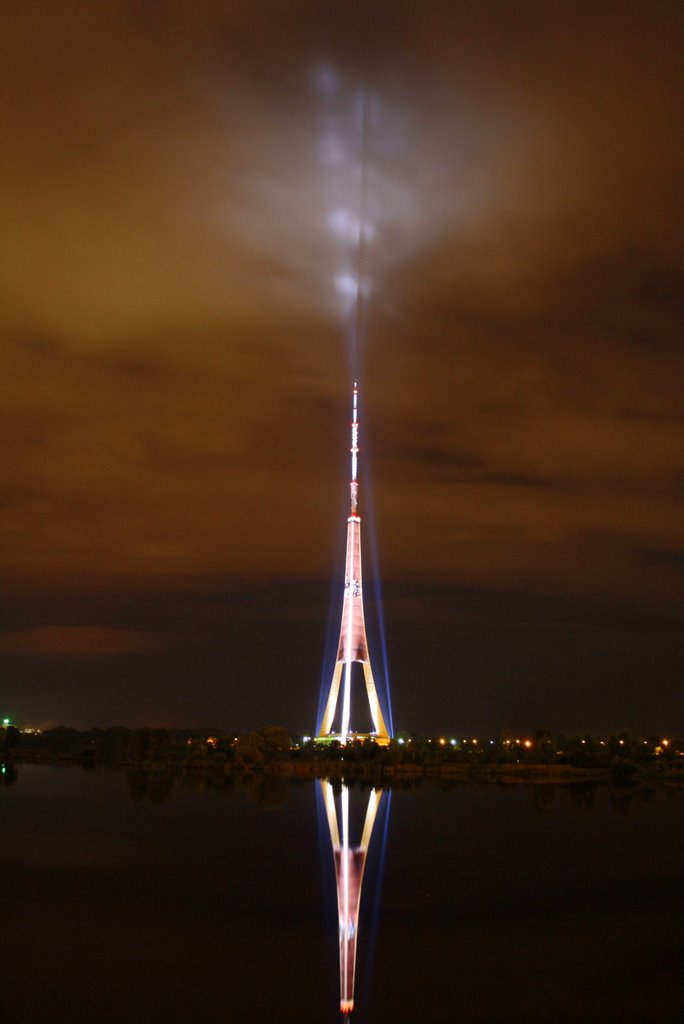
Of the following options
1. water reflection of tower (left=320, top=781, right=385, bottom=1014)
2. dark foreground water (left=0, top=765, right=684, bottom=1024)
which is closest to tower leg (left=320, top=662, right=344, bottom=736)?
water reflection of tower (left=320, top=781, right=385, bottom=1014)

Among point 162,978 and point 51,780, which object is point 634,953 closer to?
point 162,978

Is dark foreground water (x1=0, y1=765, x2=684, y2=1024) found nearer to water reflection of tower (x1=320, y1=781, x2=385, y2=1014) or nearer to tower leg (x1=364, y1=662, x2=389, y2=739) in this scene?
water reflection of tower (x1=320, y1=781, x2=385, y2=1014)

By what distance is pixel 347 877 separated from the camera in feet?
62.5

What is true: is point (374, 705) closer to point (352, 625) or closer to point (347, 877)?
point (352, 625)

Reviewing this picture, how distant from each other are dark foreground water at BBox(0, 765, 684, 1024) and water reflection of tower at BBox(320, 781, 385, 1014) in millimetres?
141

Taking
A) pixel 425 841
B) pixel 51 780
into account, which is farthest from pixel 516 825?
pixel 51 780

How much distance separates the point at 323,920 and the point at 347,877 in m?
3.84

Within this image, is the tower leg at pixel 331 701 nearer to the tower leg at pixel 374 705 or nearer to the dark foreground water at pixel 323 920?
the tower leg at pixel 374 705

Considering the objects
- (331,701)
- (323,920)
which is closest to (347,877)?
(323,920)

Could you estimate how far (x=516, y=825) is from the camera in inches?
1107

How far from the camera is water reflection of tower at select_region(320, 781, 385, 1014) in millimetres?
12312

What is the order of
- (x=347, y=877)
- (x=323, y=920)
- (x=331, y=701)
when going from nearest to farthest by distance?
(x=323, y=920) < (x=347, y=877) < (x=331, y=701)

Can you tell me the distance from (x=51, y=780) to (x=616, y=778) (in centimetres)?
2536

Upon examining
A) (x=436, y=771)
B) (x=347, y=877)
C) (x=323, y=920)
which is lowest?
(x=323, y=920)
